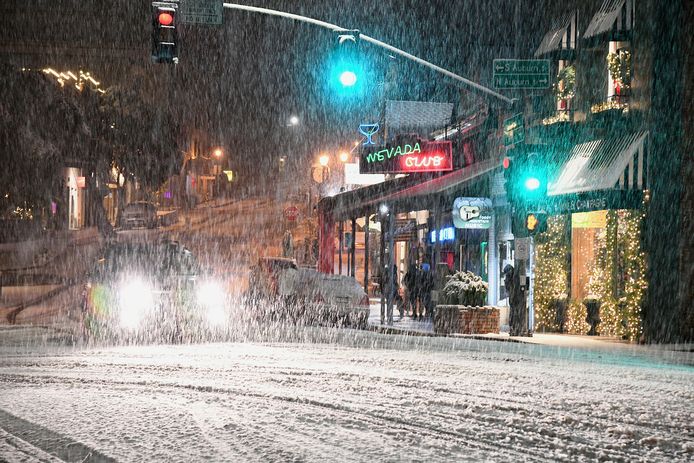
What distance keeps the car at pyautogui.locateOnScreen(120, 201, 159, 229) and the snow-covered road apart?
52.9m

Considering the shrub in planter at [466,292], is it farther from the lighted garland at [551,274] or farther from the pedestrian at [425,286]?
the pedestrian at [425,286]

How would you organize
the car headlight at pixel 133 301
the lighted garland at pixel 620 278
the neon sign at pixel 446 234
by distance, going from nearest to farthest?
the car headlight at pixel 133 301, the lighted garland at pixel 620 278, the neon sign at pixel 446 234

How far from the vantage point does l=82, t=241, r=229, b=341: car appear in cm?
Answer: 1828

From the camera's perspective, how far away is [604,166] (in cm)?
2378

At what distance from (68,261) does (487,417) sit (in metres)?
45.8

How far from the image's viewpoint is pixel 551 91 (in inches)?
1085

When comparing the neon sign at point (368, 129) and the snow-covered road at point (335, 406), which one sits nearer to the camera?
the snow-covered road at point (335, 406)

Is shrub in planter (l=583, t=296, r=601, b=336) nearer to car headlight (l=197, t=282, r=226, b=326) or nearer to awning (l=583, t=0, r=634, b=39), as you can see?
awning (l=583, t=0, r=634, b=39)

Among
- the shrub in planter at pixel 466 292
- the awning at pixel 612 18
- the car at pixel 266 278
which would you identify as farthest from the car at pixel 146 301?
the awning at pixel 612 18

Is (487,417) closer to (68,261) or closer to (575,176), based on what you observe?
(575,176)

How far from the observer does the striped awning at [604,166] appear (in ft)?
74.8

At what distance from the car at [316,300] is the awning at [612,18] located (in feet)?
29.5

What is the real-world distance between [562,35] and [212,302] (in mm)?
13165

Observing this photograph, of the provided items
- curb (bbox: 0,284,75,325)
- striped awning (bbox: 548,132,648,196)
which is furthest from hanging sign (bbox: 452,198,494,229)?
curb (bbox: 0,284,75,325)
